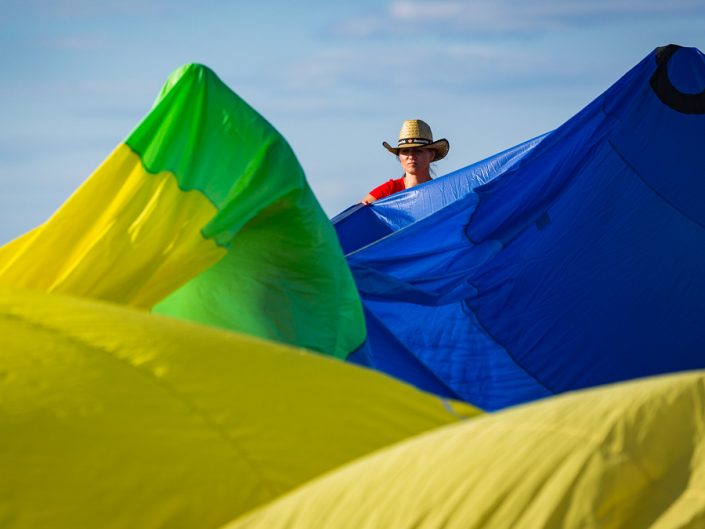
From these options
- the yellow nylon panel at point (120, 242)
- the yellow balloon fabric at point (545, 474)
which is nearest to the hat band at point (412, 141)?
the yellow nylon panel at point (120, 242)

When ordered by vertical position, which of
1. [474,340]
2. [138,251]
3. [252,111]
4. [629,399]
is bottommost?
[474,340]

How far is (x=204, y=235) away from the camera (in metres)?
3.24

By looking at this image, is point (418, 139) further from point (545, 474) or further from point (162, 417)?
point (545, 474)

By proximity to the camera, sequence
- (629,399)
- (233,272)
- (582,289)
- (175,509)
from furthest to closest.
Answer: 1. (582,289)
2. (233,272)
3. (175,509)
4. (629,399)

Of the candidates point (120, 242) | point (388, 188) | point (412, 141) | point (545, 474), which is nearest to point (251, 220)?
point (120, 242)

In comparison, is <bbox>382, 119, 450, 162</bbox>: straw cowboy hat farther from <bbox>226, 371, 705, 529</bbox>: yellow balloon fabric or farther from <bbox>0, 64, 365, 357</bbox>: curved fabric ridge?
<bbox>226, 371, 705, 529</bbox>: yellow balloon fabric

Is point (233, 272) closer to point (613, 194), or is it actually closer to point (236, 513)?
point (236, 513)

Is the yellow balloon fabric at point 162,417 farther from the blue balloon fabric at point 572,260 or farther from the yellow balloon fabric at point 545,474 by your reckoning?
the blue balloon fabric at point 572,260

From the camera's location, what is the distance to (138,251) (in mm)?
3092

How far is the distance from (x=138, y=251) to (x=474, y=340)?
2.08m

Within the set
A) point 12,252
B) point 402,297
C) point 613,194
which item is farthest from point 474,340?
point 12,252

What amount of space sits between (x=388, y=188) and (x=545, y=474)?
4.62 meters

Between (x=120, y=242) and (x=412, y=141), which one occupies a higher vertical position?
(x=412, y=141)

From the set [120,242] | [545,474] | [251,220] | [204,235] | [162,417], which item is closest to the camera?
[545,474]
